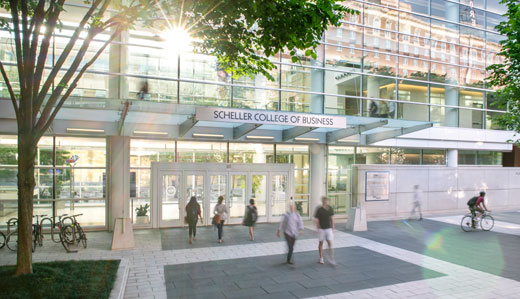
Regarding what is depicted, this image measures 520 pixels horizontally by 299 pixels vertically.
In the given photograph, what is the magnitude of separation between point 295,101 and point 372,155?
5123mm

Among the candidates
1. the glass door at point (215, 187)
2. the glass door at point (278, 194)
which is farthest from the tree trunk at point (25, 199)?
the glass door at point (278, 194)

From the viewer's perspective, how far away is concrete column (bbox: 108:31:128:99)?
13.5m

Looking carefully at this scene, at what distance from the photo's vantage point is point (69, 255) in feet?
32.4

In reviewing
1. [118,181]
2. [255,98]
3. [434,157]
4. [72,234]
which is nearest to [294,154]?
[255,98]

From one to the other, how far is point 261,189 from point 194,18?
899cm

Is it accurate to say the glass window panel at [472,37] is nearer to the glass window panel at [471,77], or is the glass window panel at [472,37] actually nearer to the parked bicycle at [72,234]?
the glass window panel at [471,77]

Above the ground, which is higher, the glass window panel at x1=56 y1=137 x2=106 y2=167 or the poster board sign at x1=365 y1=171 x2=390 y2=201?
the glass window panel at x1=56 y1=137 x2=106 y2=167

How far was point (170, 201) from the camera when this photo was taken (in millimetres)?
14352

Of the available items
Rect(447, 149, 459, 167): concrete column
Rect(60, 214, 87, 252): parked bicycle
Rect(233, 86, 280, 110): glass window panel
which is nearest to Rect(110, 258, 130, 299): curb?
Rect(60, 214, 87, 252): parked bicycle

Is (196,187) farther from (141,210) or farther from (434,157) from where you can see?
(434,157)

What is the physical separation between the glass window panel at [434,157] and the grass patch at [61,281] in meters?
17.2

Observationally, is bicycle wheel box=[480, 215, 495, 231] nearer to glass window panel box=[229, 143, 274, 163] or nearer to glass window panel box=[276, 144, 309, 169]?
glass window panel box=[276, 144, 309, 169]

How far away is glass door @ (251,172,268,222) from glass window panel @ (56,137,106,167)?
239 inches

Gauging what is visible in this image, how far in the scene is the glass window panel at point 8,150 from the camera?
12.4m
